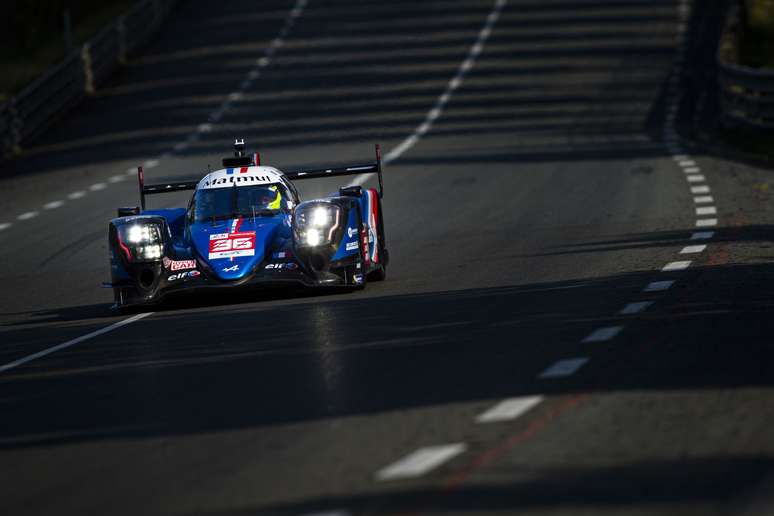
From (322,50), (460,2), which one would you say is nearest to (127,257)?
(322,50)

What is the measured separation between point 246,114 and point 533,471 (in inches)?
1405

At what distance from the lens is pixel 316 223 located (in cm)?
1602

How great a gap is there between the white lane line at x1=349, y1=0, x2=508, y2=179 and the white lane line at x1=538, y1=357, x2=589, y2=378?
1814cm

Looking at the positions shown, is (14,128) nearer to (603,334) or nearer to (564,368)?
(603,334)

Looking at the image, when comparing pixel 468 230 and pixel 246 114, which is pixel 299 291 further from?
pixel 246 114

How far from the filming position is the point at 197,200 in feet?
56.4

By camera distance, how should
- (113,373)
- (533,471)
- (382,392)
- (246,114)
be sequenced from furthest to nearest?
(246,114)
(113,373)
(382,392)
(533,471)

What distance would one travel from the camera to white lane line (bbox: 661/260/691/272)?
1555 centimetres

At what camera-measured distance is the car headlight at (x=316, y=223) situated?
1591cm

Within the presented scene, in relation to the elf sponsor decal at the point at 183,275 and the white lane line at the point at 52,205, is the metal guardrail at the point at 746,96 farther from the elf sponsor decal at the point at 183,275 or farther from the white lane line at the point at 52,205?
the elf sponsor decal at the point at 183,275

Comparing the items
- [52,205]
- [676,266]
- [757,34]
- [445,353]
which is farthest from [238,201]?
[757,34]

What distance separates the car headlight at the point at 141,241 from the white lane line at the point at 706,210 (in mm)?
7371

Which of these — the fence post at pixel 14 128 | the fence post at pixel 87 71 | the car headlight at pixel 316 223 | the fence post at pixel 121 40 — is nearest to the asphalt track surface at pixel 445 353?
the car headlight at pixel 316 223

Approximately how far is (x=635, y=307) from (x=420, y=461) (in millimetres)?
5420
